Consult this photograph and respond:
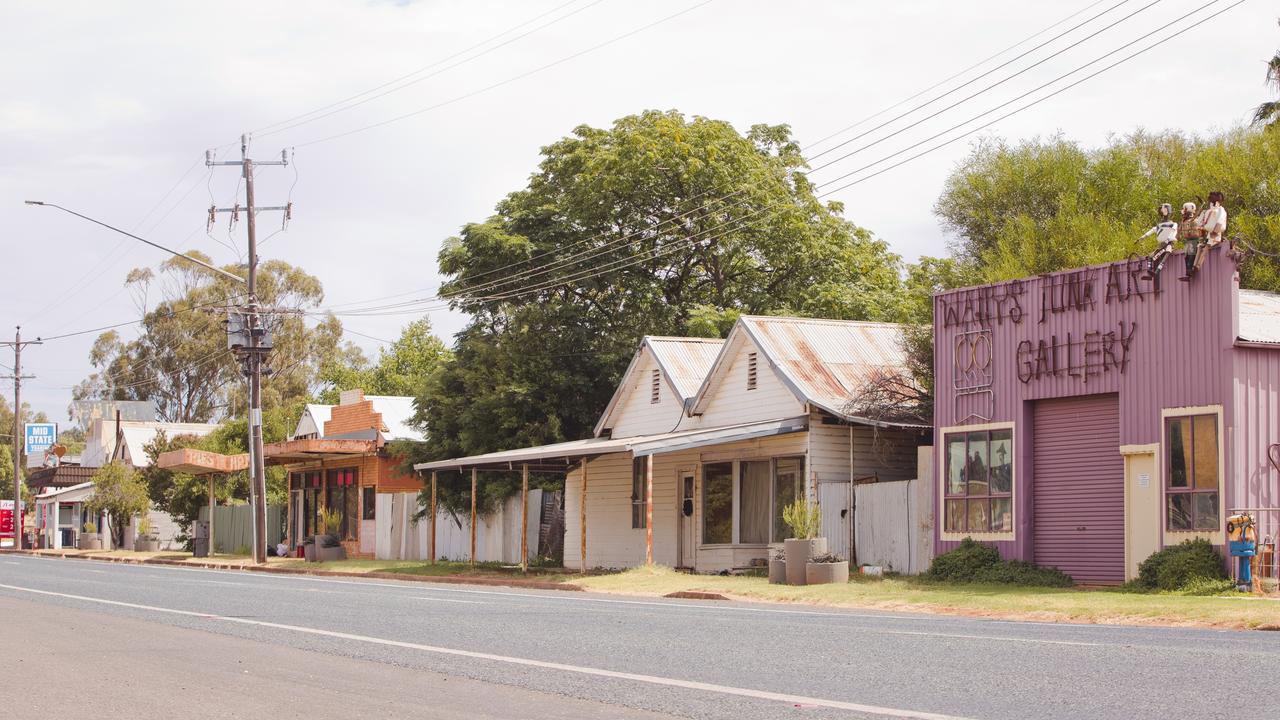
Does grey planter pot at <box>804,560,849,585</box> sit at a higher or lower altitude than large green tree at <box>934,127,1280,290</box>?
lower

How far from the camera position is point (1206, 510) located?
66.3 ft

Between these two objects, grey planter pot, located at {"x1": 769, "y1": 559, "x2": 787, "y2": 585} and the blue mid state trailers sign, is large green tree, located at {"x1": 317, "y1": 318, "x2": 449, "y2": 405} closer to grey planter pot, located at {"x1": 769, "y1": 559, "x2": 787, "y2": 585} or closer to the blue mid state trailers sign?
the blue mid state trailers sign

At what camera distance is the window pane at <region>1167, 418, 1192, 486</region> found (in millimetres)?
20469

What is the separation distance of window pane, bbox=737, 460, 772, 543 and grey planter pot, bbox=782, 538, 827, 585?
4831mm

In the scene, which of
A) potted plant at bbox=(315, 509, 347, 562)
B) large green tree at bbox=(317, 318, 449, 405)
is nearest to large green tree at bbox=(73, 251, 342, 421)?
large green tree at bbox=(317, 318, 449, 405)

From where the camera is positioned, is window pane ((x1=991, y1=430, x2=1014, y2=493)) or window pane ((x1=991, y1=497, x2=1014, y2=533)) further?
window pane ((x1=991, y1=430, x2=1014, y2=493))

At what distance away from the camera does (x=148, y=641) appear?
12883 mm

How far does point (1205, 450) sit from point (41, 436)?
88370 mm

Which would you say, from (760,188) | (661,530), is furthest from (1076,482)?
(760,188)

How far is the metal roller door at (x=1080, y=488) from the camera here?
72.1 ft

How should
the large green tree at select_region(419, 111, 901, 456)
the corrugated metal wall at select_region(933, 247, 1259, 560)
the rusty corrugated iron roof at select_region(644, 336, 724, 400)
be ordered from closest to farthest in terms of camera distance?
1. the corrugated metal wall at select_region(933, 247, 1259, 560)
2. the rusty corrugated iron roof at select_region(644, 336, 724, 400)
3. the large green tree at select_region(419, 111, 901, 456)

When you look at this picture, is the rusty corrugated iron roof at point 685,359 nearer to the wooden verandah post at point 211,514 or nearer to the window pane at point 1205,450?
the window pane at point 1205,450

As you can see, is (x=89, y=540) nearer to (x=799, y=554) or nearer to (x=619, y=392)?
(x=619, y=392)

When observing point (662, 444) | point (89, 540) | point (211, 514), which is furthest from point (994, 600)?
point (89, 540)
